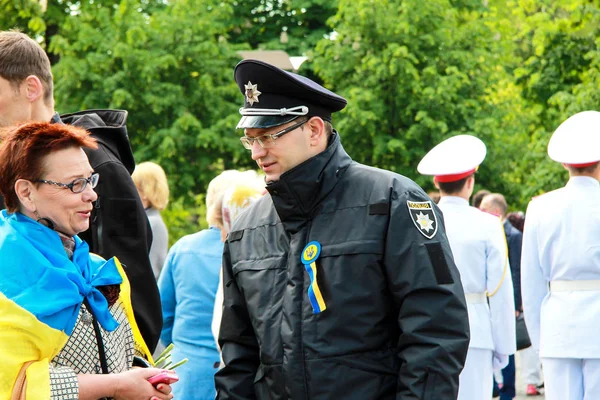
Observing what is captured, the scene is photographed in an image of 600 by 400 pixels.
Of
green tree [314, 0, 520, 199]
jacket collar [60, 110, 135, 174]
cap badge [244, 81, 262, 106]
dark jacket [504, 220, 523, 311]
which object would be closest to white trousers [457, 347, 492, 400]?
jacket collar [60, 110, 135, 174]

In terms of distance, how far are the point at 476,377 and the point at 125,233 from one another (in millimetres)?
3651

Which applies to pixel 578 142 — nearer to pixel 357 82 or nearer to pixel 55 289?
pixel 55 289

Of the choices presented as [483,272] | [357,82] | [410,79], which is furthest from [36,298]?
[357,82]

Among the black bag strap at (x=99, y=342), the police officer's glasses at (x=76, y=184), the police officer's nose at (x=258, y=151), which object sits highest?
the police officer's nose at (x=258, y=151)

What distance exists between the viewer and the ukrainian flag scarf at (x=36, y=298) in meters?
3.05

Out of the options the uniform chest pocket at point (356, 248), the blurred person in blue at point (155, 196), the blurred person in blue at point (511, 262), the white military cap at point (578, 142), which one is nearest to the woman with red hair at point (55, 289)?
the uniform chest pocket at point (356, 248)

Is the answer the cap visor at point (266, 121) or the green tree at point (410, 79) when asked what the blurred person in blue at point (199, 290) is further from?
the green tree at point (410, 79)

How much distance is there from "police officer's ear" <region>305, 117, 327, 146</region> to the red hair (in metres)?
0.82

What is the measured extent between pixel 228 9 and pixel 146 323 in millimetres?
15610

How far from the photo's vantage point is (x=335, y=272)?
3439mm

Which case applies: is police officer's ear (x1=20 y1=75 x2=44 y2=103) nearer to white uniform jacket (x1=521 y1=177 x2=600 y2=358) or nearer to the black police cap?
the black police cap

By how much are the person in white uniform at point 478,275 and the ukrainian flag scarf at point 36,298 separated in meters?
4.19

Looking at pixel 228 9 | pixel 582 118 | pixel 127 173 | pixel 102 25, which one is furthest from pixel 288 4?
pixel 127 173

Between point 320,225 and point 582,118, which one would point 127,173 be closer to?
point 320,225
